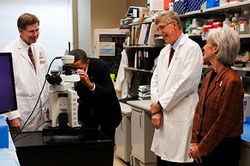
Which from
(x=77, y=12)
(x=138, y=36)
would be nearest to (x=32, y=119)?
(x=138, y=36)

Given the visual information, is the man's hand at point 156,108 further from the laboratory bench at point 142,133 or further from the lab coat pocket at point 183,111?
the laboratory bench at point 142,133

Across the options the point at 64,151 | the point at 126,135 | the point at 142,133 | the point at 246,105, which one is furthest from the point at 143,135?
the point at 64,151

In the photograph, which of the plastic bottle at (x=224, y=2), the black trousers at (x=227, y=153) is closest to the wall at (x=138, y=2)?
the plastic bottle at (x=224, y=2)

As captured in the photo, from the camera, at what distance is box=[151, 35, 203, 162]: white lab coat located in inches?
92.0

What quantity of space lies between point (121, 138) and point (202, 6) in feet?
5.91

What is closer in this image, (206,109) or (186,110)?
(206,109)

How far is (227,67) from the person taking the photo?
1.89 metres

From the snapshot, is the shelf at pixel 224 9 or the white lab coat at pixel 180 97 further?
the shelf at pixel 224 9

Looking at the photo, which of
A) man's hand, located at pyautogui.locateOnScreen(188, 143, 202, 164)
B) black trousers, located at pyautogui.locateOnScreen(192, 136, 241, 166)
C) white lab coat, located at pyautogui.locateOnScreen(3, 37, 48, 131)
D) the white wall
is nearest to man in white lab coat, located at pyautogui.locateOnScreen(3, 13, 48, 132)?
white lab coat, located at pyautogui.locateOnScreen(3, 37, 48, 131)

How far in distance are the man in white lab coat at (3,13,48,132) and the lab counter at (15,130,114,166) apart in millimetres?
536

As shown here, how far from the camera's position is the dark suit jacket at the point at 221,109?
71.4 inches

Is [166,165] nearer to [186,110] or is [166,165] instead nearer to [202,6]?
[186,110]

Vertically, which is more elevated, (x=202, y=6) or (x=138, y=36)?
(x=202, y=6)

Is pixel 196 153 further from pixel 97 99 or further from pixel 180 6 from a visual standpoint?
pixel 180 6
